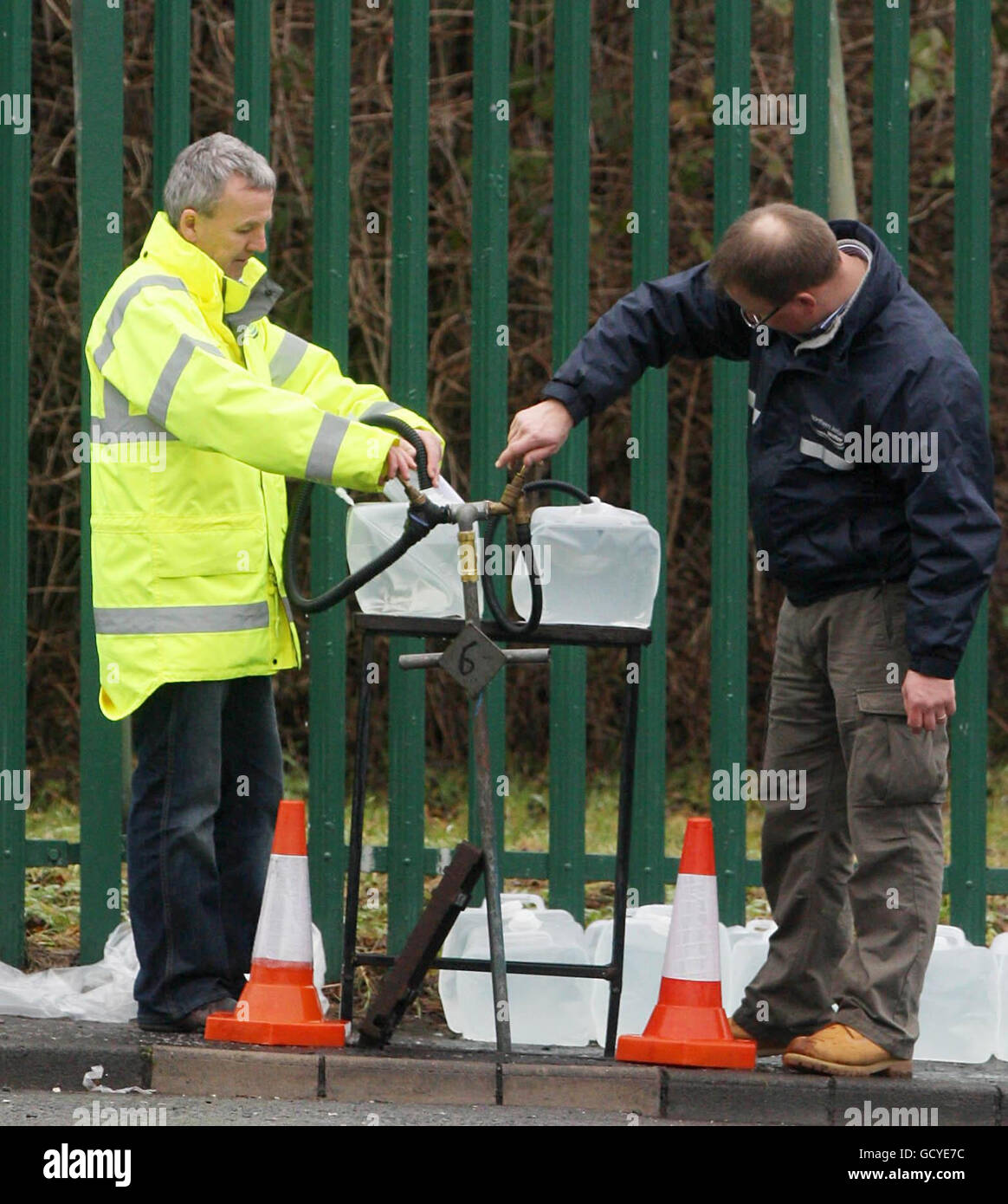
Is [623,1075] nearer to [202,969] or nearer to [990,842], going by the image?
[202,969]

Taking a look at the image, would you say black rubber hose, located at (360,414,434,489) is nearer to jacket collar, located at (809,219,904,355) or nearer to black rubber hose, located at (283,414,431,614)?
black rubber hose, located at (283,414,431,614)

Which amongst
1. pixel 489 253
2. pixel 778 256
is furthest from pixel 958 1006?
pixel 489 253

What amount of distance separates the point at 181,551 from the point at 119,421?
1.13ft

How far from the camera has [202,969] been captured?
4508mm

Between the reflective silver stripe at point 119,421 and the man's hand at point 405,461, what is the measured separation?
554 millimetres

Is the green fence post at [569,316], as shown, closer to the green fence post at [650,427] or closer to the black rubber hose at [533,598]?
the green fence post at [650,427]

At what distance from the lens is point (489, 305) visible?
5164 mm

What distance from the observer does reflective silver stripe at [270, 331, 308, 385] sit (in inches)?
190

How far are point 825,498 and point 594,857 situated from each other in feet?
4.78

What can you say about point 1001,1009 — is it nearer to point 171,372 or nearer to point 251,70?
point 171,372

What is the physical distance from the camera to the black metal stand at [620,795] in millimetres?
4316

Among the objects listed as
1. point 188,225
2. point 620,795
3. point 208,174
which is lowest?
point 620,795

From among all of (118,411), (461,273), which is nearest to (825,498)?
(118,411)

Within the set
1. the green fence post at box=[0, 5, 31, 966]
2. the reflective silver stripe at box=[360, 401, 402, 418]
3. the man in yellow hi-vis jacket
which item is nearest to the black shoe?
the man in yellow hi-vis jacket
